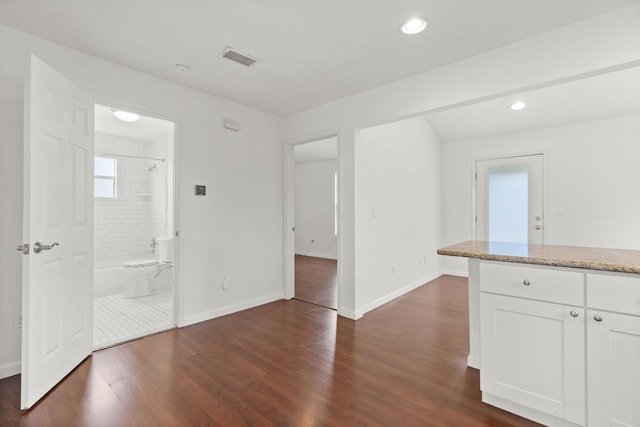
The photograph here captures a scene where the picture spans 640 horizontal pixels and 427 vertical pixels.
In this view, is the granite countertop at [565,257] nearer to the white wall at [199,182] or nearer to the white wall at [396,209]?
the white wall at [396,209]

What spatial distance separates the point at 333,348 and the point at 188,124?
268 centimetres

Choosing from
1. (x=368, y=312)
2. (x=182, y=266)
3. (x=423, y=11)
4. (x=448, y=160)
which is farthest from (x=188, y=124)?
(x=448, y=160)

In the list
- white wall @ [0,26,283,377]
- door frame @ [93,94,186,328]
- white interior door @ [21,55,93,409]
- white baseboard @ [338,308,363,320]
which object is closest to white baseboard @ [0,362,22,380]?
white wall @ [0,26,283,377]

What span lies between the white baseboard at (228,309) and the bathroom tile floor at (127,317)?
20 centimetres

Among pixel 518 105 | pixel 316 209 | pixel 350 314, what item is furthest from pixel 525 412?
pixel 316 209

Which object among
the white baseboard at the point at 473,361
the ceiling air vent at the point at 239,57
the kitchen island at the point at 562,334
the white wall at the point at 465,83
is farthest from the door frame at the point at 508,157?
the ceiling air vent at the point at 239,57

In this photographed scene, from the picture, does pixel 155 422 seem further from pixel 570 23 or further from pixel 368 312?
pixel 570 23

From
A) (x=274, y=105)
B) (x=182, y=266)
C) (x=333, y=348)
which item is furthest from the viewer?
(x=274, y=105)

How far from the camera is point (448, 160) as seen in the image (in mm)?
5637

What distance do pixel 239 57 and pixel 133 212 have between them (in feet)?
13.9

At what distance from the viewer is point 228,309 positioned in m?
3.53

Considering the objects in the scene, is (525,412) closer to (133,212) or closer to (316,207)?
(133,212)

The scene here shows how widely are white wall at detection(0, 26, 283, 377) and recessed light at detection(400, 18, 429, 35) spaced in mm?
2208

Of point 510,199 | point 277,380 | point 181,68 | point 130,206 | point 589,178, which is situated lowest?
point 277,380
